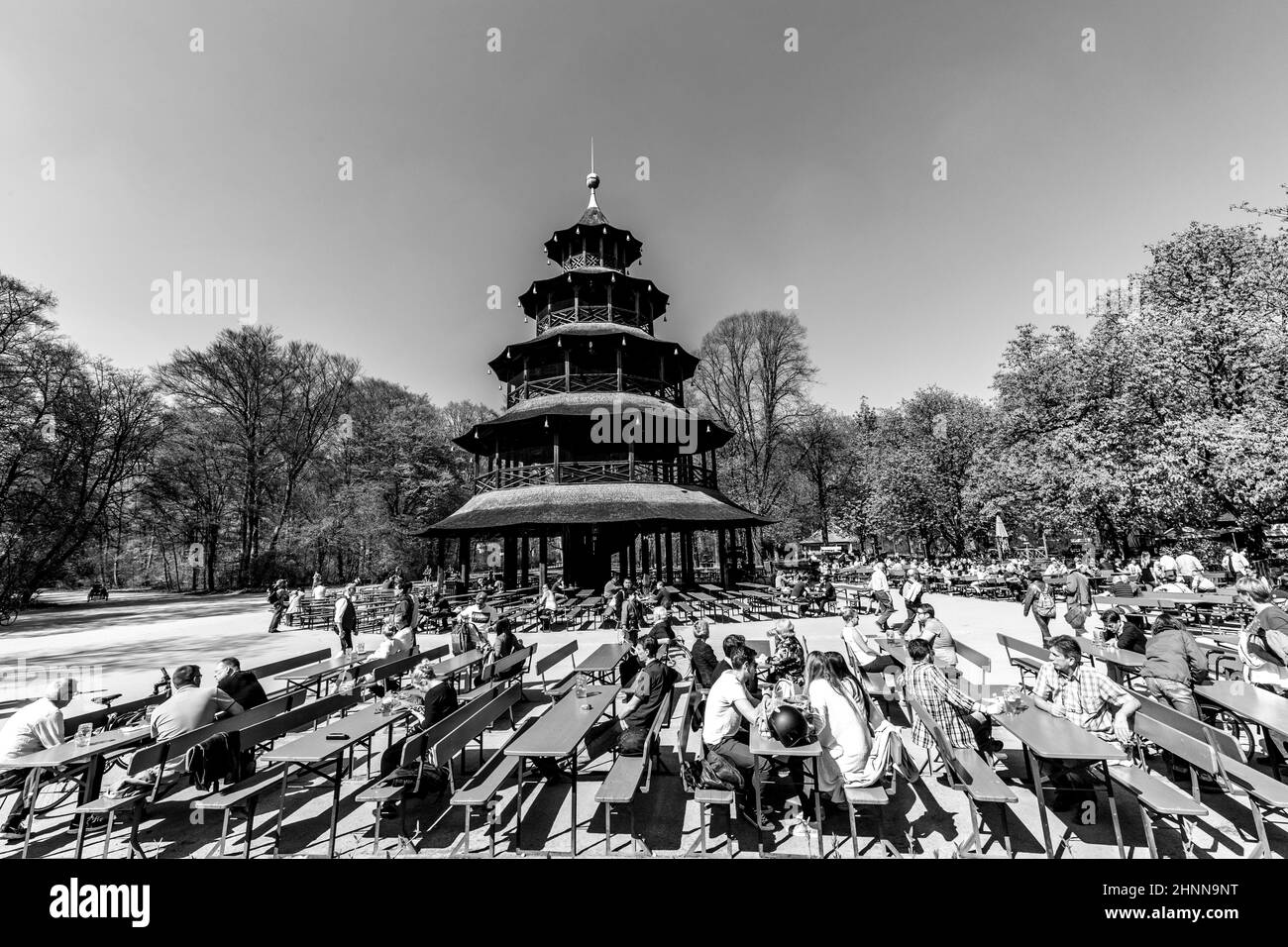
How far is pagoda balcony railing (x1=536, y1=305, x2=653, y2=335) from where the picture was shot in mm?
26688

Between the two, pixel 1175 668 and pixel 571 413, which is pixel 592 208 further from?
pixel 1175 668

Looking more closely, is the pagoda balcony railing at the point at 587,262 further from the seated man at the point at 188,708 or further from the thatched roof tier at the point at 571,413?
the seated man at the point at 188,708

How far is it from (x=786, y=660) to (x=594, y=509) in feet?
39.6

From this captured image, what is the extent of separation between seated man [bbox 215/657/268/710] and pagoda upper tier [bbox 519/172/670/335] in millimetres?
22647

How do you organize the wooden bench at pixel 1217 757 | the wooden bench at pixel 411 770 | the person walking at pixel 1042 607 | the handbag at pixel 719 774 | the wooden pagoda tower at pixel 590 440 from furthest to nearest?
the wooden pagoda tower at pixel 590 440 < the person walking at pixel 1042 607 < the handbag at pixel 719 774 < the wooden bench at pixel 411 770 < the wooden bench at pixel 1217 757

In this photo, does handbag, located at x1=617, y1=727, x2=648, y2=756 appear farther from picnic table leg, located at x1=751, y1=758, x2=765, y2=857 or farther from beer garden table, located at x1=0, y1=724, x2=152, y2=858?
beer garden table, located at x1=0, y1=724, x2=152, y2=858

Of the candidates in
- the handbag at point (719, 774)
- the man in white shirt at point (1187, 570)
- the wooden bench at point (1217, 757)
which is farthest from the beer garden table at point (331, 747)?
the man in white shirt at point (1187, 570)

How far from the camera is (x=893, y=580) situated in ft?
87.5

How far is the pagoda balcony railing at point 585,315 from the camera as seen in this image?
26688mm

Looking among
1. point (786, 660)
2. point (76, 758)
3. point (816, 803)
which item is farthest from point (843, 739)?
point (76, 758)

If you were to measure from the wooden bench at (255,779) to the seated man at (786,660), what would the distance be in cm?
598

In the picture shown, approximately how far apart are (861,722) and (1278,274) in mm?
24778

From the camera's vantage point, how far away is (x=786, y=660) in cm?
833
